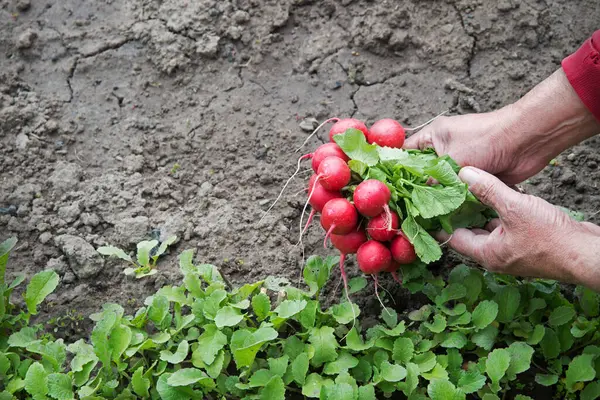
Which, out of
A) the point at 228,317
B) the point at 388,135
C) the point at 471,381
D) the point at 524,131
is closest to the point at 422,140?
the point at 388,135

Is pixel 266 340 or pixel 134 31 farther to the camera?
pixel 134 31

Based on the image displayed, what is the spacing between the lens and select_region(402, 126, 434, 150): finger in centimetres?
295

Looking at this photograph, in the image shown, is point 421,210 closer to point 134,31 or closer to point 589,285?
point 589,285

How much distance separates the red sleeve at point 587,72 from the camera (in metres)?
2.58

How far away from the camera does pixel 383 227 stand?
101 inches

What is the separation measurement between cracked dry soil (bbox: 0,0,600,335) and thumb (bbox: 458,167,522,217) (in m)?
0.88

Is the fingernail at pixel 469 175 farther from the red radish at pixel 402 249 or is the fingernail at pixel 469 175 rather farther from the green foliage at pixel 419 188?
the red radish at pixel 402 249

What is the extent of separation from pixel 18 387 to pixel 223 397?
822mm

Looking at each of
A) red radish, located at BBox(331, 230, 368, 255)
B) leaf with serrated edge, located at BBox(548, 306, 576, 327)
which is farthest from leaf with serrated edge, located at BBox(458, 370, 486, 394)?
red radish, located at BBox(331, 230, 368, 255)

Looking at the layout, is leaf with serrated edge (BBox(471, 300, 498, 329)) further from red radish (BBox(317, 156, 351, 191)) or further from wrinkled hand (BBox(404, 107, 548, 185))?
red radish (BBox(317, 156, 351, 191))

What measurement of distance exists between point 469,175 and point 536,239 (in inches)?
13.4

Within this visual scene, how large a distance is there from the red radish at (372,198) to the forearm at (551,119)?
664mm

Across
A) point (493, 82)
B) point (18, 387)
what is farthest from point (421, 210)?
point (18, 387)

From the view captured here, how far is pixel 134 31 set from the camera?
3.83 meters
